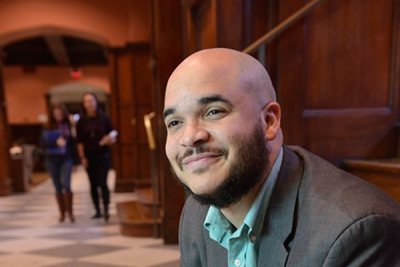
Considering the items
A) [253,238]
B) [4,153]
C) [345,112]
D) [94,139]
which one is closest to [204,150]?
[253,238]

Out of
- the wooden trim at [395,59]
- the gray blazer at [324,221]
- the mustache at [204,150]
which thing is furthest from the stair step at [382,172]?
the mustache at [204,150]

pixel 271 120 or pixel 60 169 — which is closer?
pixel 271 120

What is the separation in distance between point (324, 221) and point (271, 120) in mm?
238

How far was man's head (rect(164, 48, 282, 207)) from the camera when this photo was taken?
0.72 meters

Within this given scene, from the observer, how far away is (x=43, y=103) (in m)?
10.9

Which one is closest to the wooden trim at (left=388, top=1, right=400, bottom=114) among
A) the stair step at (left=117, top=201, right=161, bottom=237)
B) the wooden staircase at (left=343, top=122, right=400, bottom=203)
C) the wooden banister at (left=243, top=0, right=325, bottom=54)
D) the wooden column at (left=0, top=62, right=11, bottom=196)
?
the wooden staircase at (left=343, top=122, right=400, bottom=203)

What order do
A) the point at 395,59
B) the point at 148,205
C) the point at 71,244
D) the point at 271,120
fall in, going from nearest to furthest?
the point at 271,120
the point at 395,59
the point at 71,244
the point at 148,205

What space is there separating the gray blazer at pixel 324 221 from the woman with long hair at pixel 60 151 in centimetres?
344

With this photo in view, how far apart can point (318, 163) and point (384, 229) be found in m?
0.22

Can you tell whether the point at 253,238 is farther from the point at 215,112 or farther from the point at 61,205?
the point at 61,205

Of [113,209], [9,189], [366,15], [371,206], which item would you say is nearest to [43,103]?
[9,189]

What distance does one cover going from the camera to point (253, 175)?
74cm

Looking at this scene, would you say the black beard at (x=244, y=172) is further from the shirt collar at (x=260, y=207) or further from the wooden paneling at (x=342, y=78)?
the wooden paneling at (x=342, y=78)

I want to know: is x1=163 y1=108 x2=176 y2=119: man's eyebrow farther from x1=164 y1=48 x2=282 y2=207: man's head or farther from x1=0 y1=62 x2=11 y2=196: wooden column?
x1=0 y1=62 x2=11 y2=196: wooden column
